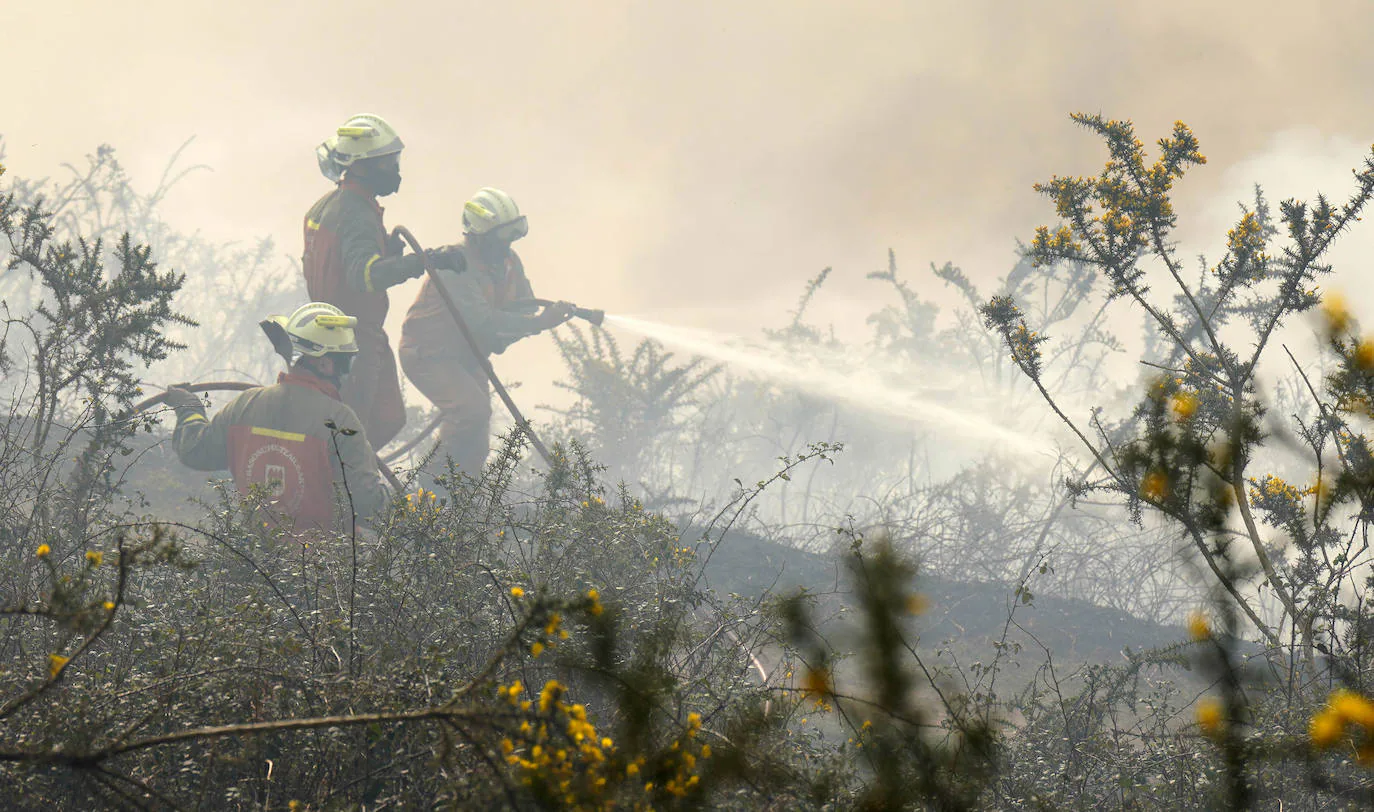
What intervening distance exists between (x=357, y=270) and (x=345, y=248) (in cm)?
22

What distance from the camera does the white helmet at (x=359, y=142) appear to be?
7879 millimetres

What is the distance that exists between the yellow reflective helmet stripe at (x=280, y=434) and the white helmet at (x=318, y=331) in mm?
577

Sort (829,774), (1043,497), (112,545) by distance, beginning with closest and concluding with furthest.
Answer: (829,774), (112,545), (1043,497)

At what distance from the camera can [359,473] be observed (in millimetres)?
6449

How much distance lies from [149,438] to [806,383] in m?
8.60

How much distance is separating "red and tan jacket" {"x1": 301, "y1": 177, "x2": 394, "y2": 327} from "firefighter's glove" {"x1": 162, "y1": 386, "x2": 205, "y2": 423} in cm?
129

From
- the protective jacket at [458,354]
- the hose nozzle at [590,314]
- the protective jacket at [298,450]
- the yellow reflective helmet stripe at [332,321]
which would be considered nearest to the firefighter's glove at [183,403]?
the protective jacket at [298,450]

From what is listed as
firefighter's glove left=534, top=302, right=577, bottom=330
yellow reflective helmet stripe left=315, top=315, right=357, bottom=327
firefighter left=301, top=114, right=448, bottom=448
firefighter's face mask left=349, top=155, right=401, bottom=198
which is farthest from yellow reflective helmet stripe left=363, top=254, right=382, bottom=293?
firefighter's glove left=534, top=302, right=577, bottom=330

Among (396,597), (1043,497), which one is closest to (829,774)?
(396,597)

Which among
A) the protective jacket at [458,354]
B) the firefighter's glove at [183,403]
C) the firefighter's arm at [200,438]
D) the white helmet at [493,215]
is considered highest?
the white helmet at [493,215]

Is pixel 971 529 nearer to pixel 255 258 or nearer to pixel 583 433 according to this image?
pixel 583 433

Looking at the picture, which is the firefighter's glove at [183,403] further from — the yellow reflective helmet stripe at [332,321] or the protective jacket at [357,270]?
the protective jacket at [357,270]

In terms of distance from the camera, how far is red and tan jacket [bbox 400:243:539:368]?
9422mm

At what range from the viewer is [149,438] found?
34.7 feet
